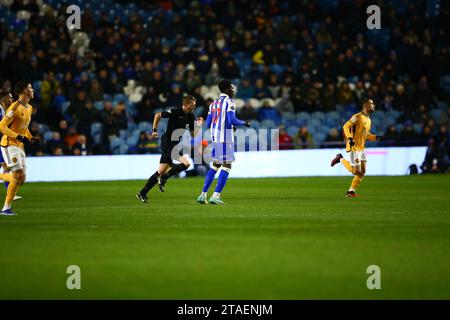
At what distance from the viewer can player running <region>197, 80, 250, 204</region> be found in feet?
58.0

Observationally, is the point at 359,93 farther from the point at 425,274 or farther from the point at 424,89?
the point at 425,274

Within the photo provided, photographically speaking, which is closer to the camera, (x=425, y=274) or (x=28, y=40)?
Result: (x=425, y=274)

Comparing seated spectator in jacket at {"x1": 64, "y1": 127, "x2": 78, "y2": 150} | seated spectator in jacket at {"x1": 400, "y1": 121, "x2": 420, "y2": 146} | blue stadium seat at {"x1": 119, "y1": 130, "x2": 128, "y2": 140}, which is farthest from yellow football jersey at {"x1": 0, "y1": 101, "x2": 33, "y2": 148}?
seated spectator in jacket at {"x1": 400, "y1": 121, "x2": 420, "y2": 146}

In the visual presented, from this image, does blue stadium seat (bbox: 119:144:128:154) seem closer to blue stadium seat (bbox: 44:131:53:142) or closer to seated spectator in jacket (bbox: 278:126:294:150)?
blue stadium seat (bbox: 44:131:53:142)

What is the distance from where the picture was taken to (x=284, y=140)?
101 feet

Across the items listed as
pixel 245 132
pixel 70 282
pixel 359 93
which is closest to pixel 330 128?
pixel 359 93

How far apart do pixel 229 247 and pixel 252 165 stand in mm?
18944

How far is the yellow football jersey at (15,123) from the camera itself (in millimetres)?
15562

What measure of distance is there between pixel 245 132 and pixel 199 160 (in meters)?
1.75

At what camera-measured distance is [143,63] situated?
31.9m

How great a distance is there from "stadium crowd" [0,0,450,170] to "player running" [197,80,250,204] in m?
11.3
